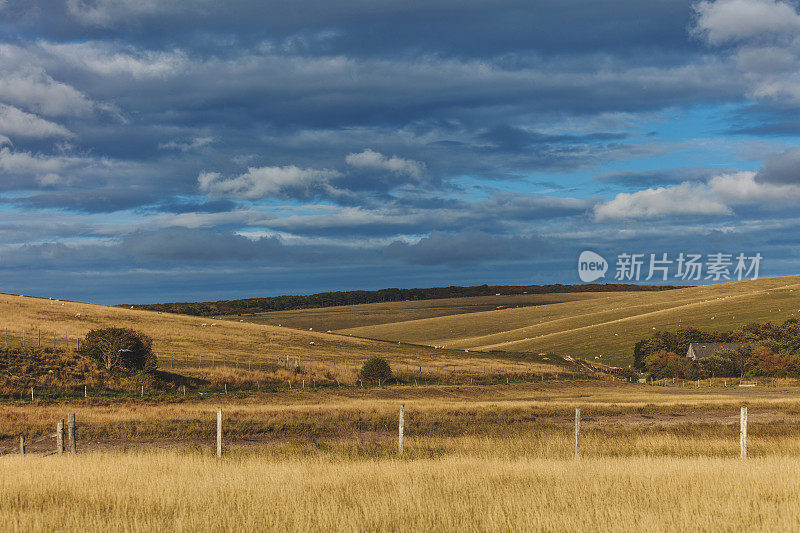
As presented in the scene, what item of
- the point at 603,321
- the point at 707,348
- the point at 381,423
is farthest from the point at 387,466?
the point at 603,321

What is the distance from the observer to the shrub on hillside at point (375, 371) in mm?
76250

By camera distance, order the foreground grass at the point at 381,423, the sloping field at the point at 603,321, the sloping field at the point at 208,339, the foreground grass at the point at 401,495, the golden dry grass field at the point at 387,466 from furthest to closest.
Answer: the sloping field at the point at 603,321 < the sloping field at the point at 208,339 < the foreground grass at the point at 381,423 < the golden dry grass field at the point at 387,466 < the foreground grass at the point at 401,495

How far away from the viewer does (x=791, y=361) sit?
9800 centimetres

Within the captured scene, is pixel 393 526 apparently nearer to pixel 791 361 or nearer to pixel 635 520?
pixel 635 520

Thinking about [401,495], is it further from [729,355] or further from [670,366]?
[729,355]

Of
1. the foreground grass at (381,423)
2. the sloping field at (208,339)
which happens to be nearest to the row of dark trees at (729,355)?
the sloping field at (208,339)

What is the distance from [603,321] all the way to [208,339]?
90.4m

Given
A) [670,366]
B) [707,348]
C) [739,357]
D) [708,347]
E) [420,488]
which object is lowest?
[670,366]

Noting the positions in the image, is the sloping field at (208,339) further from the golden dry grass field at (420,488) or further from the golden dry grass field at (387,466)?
the golden dry grass field at (420,488)

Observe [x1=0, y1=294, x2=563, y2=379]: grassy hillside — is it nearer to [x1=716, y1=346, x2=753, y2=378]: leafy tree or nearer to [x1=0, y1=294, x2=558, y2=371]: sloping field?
[x1=0, y1=294, x2=558, y2=371]: sloping field

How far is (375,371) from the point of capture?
76.8 metres

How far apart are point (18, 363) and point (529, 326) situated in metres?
124

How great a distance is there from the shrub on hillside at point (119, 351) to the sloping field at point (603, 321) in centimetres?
8026

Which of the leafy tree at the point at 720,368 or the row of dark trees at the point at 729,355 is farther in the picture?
the leafy tree at the point at 720,368
